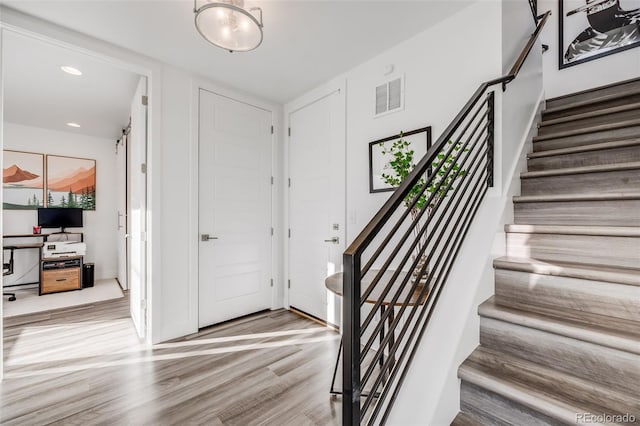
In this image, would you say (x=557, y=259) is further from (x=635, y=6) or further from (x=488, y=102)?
(x=635, y=6)

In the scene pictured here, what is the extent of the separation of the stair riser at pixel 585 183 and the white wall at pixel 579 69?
176 centimetres

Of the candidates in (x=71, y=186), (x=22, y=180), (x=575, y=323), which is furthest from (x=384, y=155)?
(x=22, y=180)

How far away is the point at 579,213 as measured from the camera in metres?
1.43

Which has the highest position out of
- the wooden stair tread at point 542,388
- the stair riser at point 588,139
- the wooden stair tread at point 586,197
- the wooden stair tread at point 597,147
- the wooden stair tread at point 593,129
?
the wooden stair tread at point 593,129

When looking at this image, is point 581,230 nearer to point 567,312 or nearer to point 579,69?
point 567,312

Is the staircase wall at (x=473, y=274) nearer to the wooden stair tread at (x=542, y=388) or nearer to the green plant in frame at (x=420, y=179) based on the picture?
the wooden stair tread at (x=542, y=388)

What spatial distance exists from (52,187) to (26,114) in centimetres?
123

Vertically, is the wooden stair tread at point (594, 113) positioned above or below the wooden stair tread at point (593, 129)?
above

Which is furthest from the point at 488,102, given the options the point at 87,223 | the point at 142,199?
the point at 87,223

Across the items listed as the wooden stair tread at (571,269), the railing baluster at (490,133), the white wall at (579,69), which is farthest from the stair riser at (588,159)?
the white wall at (579,69)

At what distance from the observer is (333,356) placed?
2346 mm

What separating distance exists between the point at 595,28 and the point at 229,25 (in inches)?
133

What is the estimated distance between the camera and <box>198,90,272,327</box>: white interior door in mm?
2930

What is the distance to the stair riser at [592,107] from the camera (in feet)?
6.65
